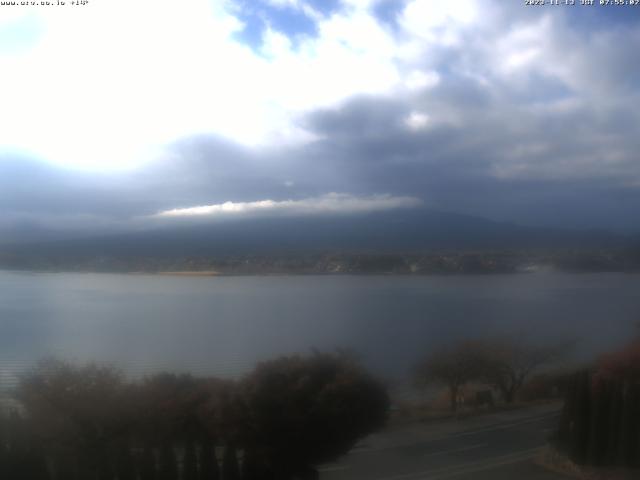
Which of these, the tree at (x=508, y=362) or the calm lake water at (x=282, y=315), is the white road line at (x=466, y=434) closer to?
the tree at (x=508, y=362)

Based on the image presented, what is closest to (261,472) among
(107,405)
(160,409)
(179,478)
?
(179,478)

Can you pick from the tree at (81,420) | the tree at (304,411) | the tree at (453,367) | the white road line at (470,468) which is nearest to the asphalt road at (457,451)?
the white road line at (470,468)

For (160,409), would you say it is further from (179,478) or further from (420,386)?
(420,386)

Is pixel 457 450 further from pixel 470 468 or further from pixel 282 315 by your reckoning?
pixel 282 315

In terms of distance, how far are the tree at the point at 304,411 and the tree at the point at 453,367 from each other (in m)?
0.88

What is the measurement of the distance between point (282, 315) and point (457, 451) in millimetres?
2739

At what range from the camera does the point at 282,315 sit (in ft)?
25.7

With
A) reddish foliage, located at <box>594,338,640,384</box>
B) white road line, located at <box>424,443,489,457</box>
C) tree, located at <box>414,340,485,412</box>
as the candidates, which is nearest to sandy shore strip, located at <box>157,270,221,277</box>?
tree, located at <box>414,340,485,412</box>

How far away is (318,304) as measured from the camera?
27.0 ft

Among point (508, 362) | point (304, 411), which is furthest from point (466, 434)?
point (304, 411)

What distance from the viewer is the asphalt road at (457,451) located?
656 cm

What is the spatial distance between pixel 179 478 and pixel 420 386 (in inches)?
113

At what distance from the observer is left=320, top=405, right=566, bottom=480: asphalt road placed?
6.56 m

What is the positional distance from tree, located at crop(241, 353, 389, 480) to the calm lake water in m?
0.30
